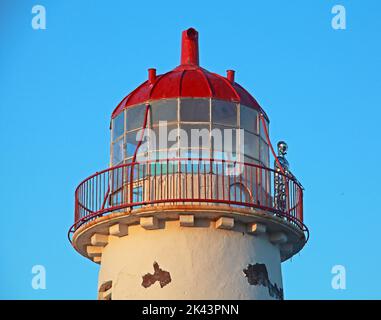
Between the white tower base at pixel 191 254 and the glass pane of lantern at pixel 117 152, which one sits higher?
the glass pane of lantern at pixel 117 152

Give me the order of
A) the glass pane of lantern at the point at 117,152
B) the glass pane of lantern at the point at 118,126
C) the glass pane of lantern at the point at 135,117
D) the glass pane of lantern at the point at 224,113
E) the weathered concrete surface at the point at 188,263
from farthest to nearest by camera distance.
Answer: the glass pane of lantern at the point at 118,126, the glass pane of lantern at the point at 117,152, the glass pane of lantern at the point at 135,117, the glass pane of lantern at the point at 224,113, the weathered concrete surface at the point at 188,263

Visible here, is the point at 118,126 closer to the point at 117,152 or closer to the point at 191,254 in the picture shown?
the point at 117,152

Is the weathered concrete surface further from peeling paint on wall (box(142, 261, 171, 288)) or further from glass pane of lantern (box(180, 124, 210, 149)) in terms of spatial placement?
glass pane of lantern (box(180, 124, 210, 149))

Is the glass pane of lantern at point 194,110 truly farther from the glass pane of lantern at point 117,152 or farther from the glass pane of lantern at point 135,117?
the glass pane of lantern at point 117,152

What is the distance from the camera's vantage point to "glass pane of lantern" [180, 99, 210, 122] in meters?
26.5

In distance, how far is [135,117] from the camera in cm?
2700

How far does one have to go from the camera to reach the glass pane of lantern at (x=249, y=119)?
26.9 metres

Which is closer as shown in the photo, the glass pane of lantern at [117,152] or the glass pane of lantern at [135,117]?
the glass pane of lantern at [135,117]

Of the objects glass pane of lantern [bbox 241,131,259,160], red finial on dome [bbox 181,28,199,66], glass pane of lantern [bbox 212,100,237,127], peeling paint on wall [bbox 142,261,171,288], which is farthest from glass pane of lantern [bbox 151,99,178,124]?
peeling paint on wall [bbox 142,261,171,288]

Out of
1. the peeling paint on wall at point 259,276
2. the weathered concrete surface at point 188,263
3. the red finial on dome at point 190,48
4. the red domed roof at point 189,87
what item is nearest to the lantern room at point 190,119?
the red domed roof at point 189,87

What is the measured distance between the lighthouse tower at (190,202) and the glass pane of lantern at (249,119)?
18mm

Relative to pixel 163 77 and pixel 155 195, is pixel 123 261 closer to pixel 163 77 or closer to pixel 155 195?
pixel 155 195
